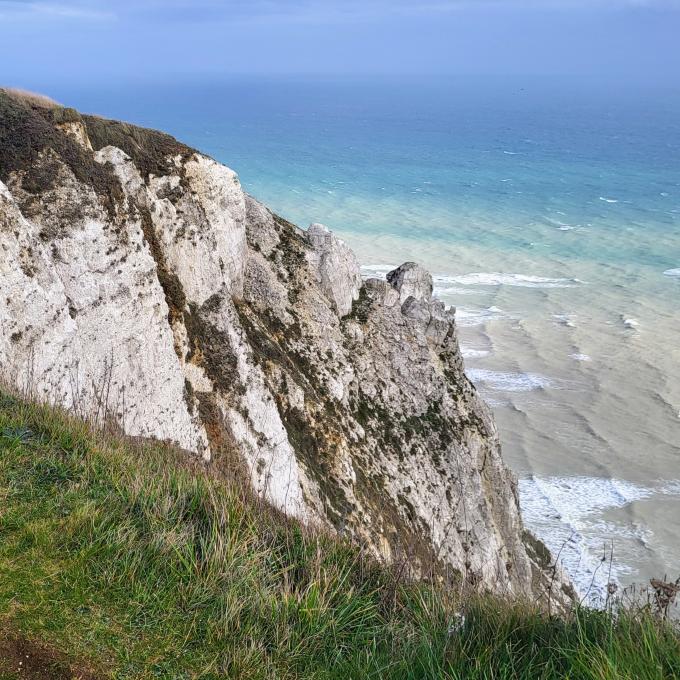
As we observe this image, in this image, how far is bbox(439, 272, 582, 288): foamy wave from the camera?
7619 centimetres

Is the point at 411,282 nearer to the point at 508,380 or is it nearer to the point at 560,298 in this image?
the point at 508,380

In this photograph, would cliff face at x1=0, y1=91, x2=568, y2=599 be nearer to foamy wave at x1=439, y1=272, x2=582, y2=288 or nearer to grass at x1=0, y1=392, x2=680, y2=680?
grass at x1=0, y1=392, x2=680, y2=680

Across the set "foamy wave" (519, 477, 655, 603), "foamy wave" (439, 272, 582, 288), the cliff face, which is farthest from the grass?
"foamy wave" (439, 272, 582, 288)

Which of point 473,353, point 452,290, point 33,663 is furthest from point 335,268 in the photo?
point 452,290

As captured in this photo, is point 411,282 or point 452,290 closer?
point 411,282

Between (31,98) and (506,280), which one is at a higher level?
(31,98)

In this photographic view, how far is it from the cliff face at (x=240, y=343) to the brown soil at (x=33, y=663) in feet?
16.4

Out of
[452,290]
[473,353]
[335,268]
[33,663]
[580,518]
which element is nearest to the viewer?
[33,663]

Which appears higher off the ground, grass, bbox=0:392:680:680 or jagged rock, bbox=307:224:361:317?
grass, bbox=0:392:680:680

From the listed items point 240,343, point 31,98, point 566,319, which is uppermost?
point 31,98

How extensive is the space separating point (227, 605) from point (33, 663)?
5.00ft

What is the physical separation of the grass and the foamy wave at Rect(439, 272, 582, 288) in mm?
69884

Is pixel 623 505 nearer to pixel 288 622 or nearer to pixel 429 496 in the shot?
pixel 429 496

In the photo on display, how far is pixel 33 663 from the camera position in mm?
5328
